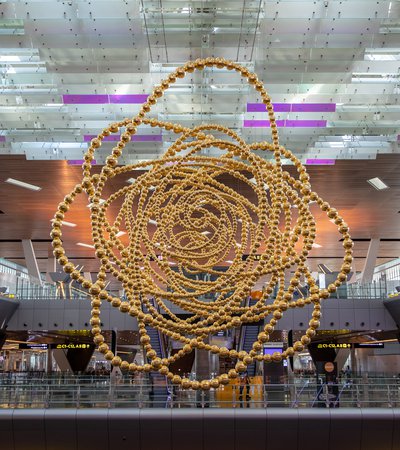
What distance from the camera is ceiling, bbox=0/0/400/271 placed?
1814 centimetres

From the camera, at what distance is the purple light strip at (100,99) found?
73.4 ft

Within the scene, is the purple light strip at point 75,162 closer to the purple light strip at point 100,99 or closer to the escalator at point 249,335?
the purple light strip at point 100,99

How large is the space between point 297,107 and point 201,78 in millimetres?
3915

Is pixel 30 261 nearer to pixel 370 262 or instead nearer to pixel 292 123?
pixel 370 262

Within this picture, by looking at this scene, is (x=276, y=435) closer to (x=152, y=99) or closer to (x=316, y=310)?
(x=316, y=310)

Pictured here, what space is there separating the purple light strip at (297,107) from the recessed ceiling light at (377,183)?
Answer: 25.3 feet

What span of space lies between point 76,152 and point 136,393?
1038cm

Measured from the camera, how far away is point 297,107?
75.8 feet

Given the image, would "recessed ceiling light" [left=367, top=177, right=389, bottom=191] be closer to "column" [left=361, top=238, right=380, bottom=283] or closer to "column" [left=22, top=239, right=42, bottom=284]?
"column" [left=361, top=238, right=380, bottom=283]

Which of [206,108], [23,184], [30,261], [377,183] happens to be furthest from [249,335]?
[30,261]

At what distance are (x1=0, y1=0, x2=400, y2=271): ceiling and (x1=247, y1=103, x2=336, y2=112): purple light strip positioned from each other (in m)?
0.05

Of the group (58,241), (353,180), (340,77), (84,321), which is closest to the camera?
(58,241)

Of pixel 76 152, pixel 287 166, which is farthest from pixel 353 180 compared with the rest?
pixel 76 152

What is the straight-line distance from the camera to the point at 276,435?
19484mm
